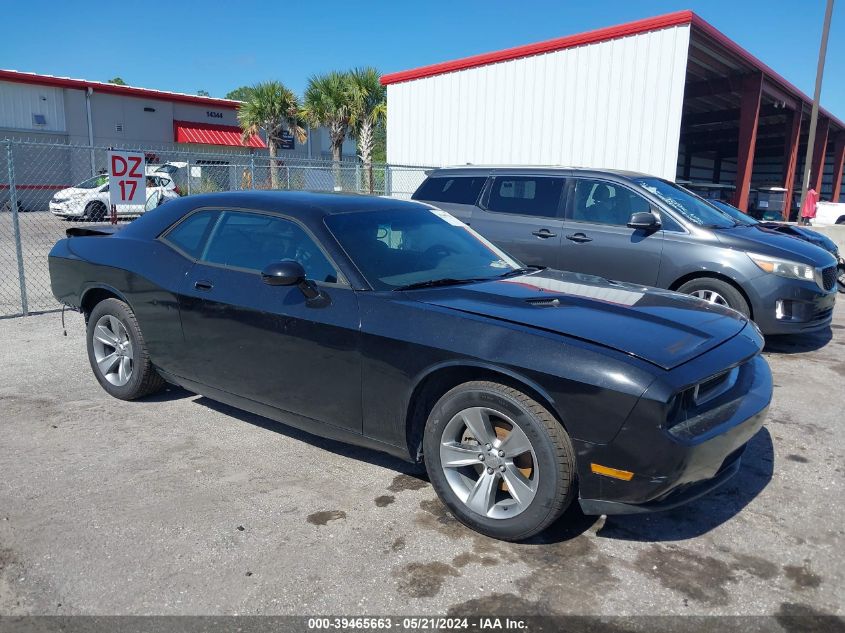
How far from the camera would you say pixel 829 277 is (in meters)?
6.62

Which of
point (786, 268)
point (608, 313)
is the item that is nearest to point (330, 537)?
point (608, 313)

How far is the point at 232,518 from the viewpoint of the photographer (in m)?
3.30

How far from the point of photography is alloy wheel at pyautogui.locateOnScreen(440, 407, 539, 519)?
9.84 ft

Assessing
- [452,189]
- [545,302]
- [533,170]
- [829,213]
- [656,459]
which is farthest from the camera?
[829,213]

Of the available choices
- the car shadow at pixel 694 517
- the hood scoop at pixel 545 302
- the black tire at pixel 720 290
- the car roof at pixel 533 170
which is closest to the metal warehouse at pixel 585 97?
the car roof at pixel 533 170

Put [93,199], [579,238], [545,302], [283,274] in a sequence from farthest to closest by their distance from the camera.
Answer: [93,199] → [579,238] → [283,274] → [545,302]

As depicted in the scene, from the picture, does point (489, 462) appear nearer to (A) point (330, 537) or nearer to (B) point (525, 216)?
(A) point (330, 537)

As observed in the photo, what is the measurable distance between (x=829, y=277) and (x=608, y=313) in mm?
4617

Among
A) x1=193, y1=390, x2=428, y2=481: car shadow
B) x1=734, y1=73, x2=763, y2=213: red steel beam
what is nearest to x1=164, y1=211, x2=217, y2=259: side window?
x1=193, y1=390, x2=428, y2=481: car shadow

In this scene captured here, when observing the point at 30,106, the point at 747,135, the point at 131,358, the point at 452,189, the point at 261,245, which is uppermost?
the point at 30,106

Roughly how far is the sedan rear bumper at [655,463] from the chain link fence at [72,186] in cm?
556

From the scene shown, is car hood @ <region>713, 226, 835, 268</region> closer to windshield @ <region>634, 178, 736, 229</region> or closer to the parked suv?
the parked suv

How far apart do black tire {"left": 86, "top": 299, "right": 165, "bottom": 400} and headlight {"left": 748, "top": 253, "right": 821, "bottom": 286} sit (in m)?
5.41

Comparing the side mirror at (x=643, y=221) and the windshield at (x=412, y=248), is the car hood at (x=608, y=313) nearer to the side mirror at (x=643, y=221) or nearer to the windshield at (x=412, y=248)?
the windshield at (x=412, y=248)
